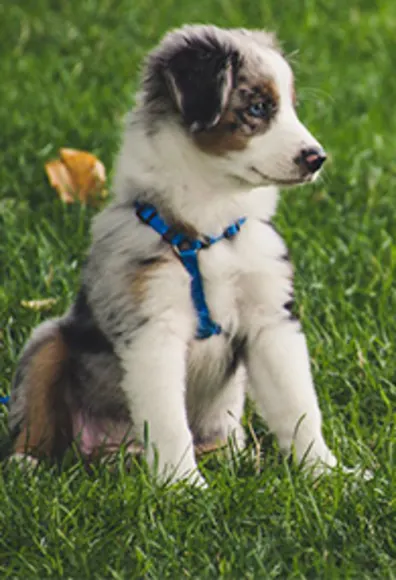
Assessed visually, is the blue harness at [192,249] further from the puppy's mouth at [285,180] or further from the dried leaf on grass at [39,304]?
the dried leaf on grass at [39,304]

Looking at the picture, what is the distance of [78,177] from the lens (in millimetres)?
6027

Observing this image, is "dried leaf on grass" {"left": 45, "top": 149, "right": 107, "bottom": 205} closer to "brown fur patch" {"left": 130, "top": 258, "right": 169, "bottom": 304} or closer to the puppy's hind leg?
Answer: the puppy's hind leg

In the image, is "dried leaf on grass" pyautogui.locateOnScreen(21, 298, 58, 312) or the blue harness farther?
"dried leaf on grass" pyautogui.locateOnScreen(21, 298, 58, 312)

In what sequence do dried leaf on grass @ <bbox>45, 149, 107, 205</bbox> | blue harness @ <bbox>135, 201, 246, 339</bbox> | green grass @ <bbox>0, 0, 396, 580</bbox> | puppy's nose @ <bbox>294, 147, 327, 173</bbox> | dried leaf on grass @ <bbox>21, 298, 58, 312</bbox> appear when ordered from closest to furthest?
1. green grass @ <bbox>0, 0, 396, 580</bbox>
2. puppy's nose @ <bbox>294, 147, 327, 173</bbox>
3. blue harness @ <bbox>135, 201, 246, 339</bbox>
4. dried leaf on grass @ <bbox>21, 298, 58, 312</bbox>
5. dried leaf on grass @ <bbox>45, 149, 107, 205</bbox>

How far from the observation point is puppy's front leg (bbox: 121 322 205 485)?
12.4ft

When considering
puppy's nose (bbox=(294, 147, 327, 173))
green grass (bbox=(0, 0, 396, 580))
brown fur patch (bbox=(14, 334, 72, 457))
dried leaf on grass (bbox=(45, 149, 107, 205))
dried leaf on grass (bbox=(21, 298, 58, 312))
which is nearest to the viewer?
green grass (bbox=(0, 0, 396, 580))

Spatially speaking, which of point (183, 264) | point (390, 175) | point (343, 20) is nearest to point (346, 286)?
point (390, 175)

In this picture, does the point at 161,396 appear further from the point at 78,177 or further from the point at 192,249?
the point at 78,177

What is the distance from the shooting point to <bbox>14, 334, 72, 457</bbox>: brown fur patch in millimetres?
4125

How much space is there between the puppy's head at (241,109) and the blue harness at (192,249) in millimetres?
245

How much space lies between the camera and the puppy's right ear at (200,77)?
379cm

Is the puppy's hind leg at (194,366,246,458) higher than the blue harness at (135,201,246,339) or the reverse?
the reverse

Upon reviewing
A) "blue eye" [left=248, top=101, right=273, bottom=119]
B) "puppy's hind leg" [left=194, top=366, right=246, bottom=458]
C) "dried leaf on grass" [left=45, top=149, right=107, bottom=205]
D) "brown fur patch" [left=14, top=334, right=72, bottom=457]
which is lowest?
"puppy's hind leg" [left=194, top=366, right=246, bottom=458]

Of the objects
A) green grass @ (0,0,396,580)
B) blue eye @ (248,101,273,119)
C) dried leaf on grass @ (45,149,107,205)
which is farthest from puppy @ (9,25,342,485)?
dried leaf on grass @ (45,149,107,205)
